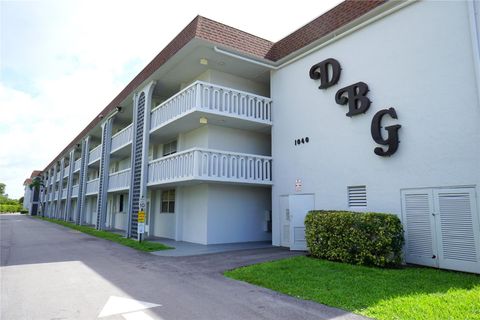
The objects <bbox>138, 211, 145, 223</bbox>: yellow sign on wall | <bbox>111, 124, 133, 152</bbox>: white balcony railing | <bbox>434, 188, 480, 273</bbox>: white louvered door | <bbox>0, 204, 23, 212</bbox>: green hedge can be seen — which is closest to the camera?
<bbox>434, 188, 480, 273</bbox>: white louvered door

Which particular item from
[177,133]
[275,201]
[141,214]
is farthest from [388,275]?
[177,133]

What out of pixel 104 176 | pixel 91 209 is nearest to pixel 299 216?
pixel 104 176

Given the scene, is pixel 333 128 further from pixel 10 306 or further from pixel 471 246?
pixel 10 306

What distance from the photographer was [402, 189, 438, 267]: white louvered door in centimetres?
850

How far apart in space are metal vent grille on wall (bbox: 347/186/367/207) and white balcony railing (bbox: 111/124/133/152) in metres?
12.8

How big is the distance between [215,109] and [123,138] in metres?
9.33

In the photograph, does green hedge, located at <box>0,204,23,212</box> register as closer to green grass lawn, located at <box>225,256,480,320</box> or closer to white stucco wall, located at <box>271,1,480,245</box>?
white stucco wall, located at <box>271,1,480,245</box>

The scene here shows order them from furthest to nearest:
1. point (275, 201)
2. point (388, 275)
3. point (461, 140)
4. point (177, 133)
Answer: point (177, 133)
point (275, 201)
point (461, 140)
point (388, 275)

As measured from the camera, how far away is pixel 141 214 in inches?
571

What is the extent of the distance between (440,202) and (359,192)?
2.48 m

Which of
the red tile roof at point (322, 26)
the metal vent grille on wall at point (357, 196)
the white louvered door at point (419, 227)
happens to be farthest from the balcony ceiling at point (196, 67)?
the white louvered door at point (419, 227)

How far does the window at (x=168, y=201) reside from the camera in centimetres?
1716

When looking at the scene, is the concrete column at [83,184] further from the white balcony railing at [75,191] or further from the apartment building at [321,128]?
the apartment building at [321,128]

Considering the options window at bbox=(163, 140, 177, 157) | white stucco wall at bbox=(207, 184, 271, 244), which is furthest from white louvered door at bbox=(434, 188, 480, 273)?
window at bbox=(163, 140, 177, 157)
